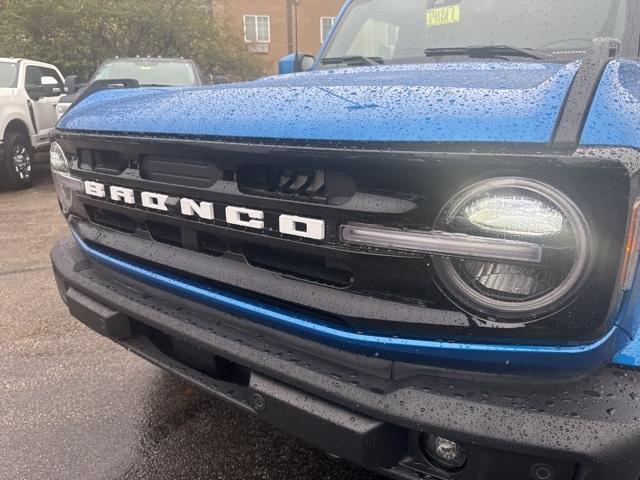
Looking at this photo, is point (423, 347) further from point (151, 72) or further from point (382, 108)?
point (151, 72)

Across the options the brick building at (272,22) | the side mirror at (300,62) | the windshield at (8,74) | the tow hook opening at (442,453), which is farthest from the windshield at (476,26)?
the brick building at (272,22)

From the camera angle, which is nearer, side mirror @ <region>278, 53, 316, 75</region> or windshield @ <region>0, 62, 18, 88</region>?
side mirror @ <region>278, 53, 316, 75</region>

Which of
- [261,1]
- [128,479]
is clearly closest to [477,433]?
[128,479]

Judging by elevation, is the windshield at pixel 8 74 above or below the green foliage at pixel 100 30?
below

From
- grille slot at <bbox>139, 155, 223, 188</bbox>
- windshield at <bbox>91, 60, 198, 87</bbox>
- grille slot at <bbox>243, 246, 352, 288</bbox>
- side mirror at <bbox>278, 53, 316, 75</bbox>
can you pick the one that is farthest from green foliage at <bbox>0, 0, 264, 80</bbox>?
grille slot at <bbox>243, 246, 352, 288</bbox>

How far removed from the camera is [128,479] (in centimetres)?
235

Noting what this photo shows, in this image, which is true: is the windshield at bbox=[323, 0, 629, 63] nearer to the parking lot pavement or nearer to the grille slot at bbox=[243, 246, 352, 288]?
the grille slot at bbox=[243, 246, 352, 288]

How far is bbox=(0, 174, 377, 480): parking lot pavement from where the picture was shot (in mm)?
2396

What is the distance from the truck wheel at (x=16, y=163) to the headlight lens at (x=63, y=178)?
691 centimetres

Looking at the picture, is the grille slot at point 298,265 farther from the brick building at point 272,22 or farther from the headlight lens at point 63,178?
the brick building at point 272,22

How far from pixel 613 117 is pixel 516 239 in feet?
1.10

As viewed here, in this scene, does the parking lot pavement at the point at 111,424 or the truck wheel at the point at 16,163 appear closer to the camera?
the parking lot pavement at the point at 111,424

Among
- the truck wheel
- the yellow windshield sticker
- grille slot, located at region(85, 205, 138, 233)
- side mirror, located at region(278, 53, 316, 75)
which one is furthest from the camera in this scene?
the truck wheel

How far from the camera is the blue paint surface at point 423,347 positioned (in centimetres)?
127
